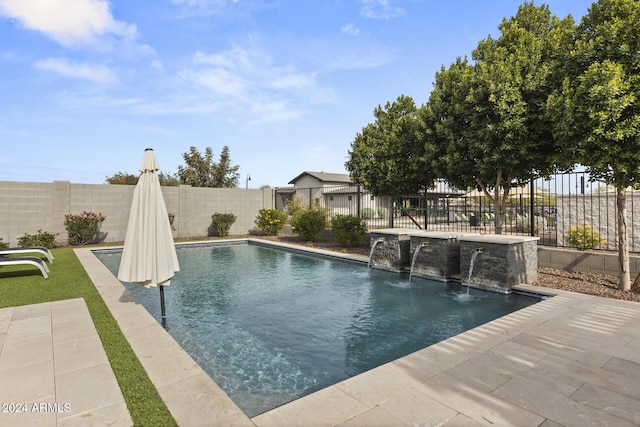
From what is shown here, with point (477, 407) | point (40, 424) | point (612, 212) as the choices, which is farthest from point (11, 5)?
point (612, 212)

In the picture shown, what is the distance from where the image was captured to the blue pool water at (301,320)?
395 cm

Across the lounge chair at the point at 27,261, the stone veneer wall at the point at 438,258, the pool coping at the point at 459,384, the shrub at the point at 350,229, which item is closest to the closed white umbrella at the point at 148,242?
the pool coping at the point at 459,384

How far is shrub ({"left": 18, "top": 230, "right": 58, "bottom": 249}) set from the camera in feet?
41.9

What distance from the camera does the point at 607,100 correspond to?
5703mm

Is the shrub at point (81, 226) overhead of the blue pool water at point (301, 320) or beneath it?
overhead

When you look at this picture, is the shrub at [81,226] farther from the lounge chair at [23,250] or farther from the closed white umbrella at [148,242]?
the closed white umbrella at [148,242]

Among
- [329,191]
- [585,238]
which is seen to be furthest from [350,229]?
[329,191]

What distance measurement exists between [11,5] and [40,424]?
9.78 m

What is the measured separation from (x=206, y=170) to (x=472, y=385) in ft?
110

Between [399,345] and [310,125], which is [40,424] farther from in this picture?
[310,125]

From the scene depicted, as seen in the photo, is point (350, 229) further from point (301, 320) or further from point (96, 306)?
point (96, 306)

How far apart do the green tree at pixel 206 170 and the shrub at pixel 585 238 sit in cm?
2946

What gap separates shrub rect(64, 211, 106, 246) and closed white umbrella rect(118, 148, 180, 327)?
11.9m

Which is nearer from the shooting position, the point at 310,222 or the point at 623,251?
the point at 623,251
